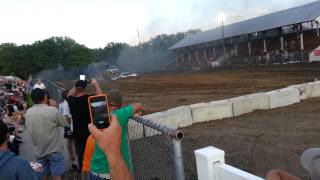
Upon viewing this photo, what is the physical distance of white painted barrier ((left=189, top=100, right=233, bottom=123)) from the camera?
13.5m

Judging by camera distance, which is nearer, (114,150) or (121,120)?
(114,150)

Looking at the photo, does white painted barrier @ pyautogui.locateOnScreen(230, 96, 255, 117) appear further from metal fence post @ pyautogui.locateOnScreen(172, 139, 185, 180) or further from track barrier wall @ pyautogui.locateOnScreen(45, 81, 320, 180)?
metal fence post @ pyautogui.locateOnScreen(172, 139, 185, 180)

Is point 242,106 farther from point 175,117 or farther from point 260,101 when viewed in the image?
point 175,117

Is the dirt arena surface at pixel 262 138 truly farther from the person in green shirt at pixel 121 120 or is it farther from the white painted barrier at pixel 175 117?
the person in green shirt at pixel 121 120

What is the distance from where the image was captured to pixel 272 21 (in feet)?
194

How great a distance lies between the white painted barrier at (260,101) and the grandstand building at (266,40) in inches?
1149

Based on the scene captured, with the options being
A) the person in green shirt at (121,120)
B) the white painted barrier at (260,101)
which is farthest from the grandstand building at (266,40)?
the person in green shirt at (121,120)

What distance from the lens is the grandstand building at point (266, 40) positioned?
1940 inches

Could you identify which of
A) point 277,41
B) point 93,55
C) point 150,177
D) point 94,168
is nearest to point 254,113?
point 150,177

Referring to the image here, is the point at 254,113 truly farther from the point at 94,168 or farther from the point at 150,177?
the point at 94,168

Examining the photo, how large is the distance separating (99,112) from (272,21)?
58.0m

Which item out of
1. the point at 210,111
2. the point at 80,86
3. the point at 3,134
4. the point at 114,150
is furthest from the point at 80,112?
the point at 210,111

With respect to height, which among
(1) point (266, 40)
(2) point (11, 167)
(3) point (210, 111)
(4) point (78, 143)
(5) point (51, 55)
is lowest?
(3) point (210, 111)

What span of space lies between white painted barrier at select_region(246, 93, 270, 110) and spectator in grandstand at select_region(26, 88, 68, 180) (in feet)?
29.6
